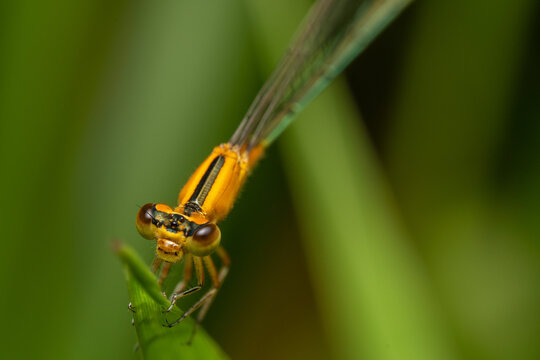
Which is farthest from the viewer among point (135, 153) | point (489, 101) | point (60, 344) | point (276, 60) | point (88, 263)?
point (489, 101)

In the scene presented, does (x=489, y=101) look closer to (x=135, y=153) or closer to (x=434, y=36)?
(x=434, y=36)

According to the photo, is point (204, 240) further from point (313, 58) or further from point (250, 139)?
point (313, 58)

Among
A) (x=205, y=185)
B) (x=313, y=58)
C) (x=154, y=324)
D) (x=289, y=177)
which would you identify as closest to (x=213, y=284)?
(x=205, y=185)

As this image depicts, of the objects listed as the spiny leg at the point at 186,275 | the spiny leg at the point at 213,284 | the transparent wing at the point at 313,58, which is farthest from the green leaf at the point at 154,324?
the transparent wing at the point at 313,58

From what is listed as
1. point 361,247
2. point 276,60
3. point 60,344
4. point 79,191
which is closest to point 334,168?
point 361,247

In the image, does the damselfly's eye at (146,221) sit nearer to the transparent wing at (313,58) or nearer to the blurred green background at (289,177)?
the blurred green background at (289,177)

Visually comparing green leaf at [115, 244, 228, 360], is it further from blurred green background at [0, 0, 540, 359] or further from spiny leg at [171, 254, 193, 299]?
spiny leg at [171, 254, 193, 299]
